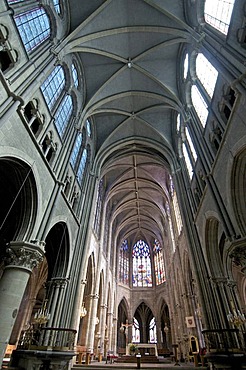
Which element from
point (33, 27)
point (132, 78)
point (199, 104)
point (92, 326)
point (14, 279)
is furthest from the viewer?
point (92, 326)

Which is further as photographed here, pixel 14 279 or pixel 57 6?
pixel 57 6

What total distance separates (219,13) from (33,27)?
8196mm

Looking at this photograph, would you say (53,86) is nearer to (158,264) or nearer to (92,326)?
(92,326)

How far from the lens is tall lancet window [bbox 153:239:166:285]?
31330 millimetres

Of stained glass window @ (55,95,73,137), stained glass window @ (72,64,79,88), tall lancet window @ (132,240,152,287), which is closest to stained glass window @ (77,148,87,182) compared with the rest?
stained glass window @ (55,95,73,137)

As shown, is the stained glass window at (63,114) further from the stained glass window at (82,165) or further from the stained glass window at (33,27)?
the stained glass window at (82,165)

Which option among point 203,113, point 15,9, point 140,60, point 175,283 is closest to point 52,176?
point 15,9

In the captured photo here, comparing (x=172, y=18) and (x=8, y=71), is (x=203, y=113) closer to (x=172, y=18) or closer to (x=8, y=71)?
(x=172, y=18)

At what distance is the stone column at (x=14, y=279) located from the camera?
667 cm

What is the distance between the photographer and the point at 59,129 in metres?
12.2

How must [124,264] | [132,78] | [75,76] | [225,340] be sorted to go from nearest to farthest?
[225,340], [75,76], [132,78], [124,264]

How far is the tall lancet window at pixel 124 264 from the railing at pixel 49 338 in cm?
2191

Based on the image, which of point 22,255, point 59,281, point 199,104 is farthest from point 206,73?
point 59,281

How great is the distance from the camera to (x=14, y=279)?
7387 millimetres
